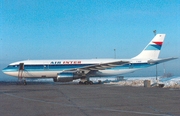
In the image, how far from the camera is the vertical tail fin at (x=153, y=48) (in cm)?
3403

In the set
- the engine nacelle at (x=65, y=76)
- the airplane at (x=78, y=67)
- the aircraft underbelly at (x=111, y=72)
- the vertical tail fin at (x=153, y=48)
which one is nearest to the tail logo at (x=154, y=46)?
the vertical tail fin at (x=153, y=48)

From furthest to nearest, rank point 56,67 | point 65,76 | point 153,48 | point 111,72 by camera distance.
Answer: point 153,48
point 111,72
point 56,67
point 65,76

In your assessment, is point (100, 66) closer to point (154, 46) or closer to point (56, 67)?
point (56, 67)

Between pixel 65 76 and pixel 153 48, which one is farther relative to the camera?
pixel 153 48

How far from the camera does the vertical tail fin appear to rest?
34.0 meters

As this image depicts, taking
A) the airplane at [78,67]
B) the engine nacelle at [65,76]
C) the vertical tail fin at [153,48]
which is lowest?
the engine nacelle at [65,76]

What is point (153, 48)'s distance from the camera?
34219 mm

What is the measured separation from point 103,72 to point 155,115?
80.5 feet

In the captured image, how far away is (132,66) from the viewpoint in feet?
107

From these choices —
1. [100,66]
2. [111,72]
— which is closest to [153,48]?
[111,72]

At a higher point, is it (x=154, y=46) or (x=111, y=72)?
(x=154, y=46)

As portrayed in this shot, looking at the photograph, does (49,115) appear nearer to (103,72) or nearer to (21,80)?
(103,72)

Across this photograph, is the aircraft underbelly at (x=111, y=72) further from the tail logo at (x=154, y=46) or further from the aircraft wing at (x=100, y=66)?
the tail logo at (x=154, y=46)

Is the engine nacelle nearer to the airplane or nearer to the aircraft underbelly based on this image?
the airplane
